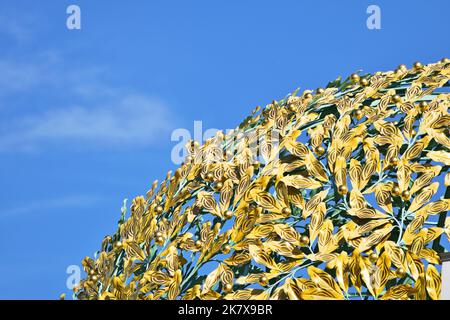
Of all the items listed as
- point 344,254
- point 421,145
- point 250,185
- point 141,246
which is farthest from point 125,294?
point 421,145

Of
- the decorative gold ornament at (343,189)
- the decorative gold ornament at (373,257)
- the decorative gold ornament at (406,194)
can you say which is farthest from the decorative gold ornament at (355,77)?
the decorative gold ornament at (373,257)

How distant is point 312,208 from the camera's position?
19.5 feet

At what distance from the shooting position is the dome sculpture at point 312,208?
18.5 feet

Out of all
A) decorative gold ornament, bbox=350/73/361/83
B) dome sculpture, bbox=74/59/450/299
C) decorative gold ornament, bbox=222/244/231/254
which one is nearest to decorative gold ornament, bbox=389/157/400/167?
dome sculpture, bbox=74/59/450/299

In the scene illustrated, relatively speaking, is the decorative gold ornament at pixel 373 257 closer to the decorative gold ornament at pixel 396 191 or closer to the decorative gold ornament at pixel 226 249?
the decorative gold ornament at pixel 396 191

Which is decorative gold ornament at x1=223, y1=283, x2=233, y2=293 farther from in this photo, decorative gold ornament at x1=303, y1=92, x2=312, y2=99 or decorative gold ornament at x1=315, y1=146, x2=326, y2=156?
decorative gold ornament at x1=303, y1=92, x2=312, y2=99

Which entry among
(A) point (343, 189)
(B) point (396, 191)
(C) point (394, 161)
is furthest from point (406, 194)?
(A) point (343, 189)

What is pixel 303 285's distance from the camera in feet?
18.7

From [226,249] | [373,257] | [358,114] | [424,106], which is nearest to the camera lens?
[373,257]

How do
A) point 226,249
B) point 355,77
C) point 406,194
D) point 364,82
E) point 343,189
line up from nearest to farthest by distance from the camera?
point 406,194 < point 343,189 < point 226,249 < point 364,82 < point 355,77

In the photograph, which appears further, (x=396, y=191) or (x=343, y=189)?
(x=343, y=189)

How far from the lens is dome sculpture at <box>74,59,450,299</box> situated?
5652 mm

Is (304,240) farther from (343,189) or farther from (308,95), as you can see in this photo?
(308,95)
